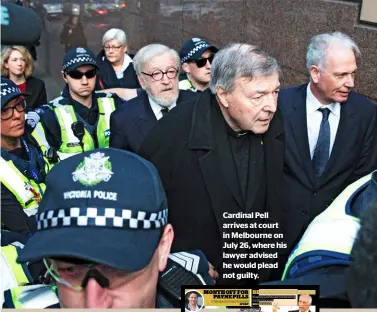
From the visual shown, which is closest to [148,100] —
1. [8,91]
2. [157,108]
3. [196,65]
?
Result: [157,108]

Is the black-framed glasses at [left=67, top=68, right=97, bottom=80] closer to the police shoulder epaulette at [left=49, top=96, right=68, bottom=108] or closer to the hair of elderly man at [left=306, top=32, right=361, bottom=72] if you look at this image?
the police shoulder epaulette at [left=49, top=96, right=68, bottom=108]

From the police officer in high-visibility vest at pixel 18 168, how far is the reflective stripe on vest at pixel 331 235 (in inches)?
54.4

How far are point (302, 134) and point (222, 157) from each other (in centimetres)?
71

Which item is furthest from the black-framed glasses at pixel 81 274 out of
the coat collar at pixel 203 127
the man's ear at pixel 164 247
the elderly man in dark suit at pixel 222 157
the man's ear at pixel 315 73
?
the man's ear at pixel 315 73

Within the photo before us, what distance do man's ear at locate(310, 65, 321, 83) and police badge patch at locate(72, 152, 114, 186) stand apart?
6.72ft

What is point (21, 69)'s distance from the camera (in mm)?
4438

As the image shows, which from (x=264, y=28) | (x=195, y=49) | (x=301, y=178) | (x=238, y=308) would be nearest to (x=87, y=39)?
(x=264, y=28)

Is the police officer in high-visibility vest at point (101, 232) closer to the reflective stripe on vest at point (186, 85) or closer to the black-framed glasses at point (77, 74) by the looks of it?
the black-framed glasses at point (77, 74)

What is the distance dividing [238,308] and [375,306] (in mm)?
Answer: 614

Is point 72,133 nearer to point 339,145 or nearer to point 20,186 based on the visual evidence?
point 20,186

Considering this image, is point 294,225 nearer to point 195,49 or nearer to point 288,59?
point 195,49

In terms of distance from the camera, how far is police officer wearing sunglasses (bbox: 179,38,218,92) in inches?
171

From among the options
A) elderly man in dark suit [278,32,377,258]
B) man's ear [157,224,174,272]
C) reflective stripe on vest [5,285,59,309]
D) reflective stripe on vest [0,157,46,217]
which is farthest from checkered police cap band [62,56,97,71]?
man's ear [157,224,174,272]

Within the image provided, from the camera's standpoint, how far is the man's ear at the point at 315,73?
3147 millimetres
